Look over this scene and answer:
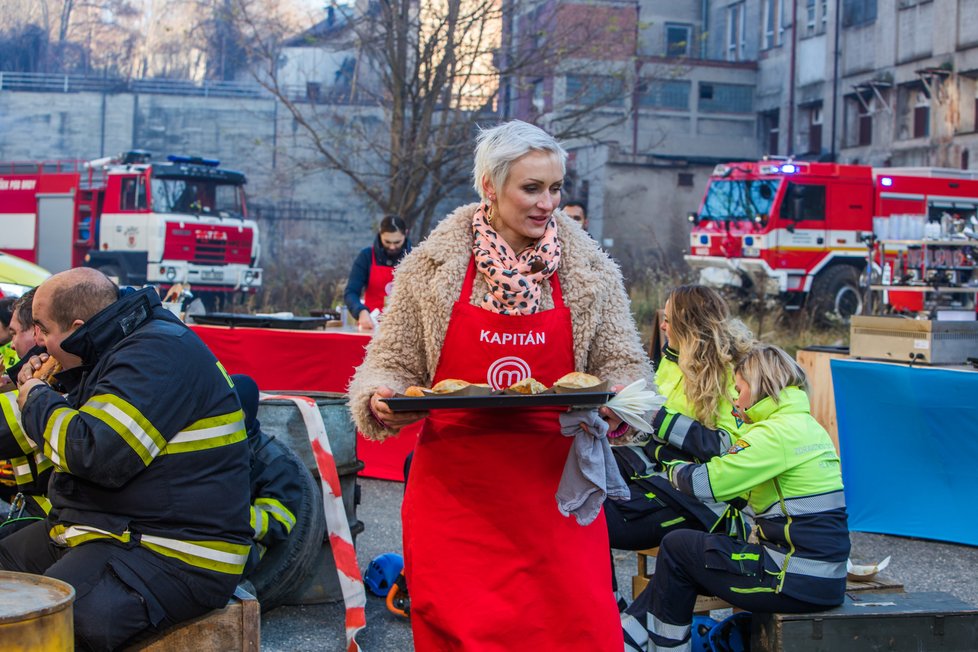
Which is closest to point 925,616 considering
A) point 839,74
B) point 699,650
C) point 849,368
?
point 699,650

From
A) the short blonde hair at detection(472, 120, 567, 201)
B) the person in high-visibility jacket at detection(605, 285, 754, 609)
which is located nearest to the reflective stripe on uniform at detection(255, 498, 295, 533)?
the person in high-visibility jacket at detection(605, 285, 754, 609)

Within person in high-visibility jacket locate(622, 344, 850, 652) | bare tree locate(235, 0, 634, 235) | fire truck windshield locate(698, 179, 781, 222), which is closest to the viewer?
person in high-visibility jacket locate(622, 344, 850, 652)

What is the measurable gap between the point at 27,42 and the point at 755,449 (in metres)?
53.1

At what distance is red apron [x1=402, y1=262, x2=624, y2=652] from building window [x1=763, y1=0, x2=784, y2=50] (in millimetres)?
36585

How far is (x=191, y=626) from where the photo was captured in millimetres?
3654

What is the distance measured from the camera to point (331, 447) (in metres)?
5.81

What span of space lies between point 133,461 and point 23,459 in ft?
3.84

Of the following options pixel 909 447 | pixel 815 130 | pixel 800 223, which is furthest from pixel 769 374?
pixel 815 130

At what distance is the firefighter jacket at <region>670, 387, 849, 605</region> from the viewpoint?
13.8ft

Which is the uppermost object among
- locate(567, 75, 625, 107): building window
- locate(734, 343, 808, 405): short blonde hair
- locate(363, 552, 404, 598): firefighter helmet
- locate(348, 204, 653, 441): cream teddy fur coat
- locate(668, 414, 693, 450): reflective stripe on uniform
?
locate(567, 75, 625, 107): building window

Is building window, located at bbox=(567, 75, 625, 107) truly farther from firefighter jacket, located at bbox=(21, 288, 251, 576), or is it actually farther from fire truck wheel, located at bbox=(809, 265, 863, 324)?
firefighter jacket, located at bbox=(21, 288, 251, 576)

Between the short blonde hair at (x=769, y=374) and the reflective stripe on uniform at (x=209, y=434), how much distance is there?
76.6 inches

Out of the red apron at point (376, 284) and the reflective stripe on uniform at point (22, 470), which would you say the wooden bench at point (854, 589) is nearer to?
the reflective stripe on uniform at point (22, 470)

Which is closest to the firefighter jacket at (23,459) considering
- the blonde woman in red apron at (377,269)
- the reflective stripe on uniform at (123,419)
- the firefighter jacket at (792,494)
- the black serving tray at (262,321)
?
the reflective stripe on uniform at (123,419)
